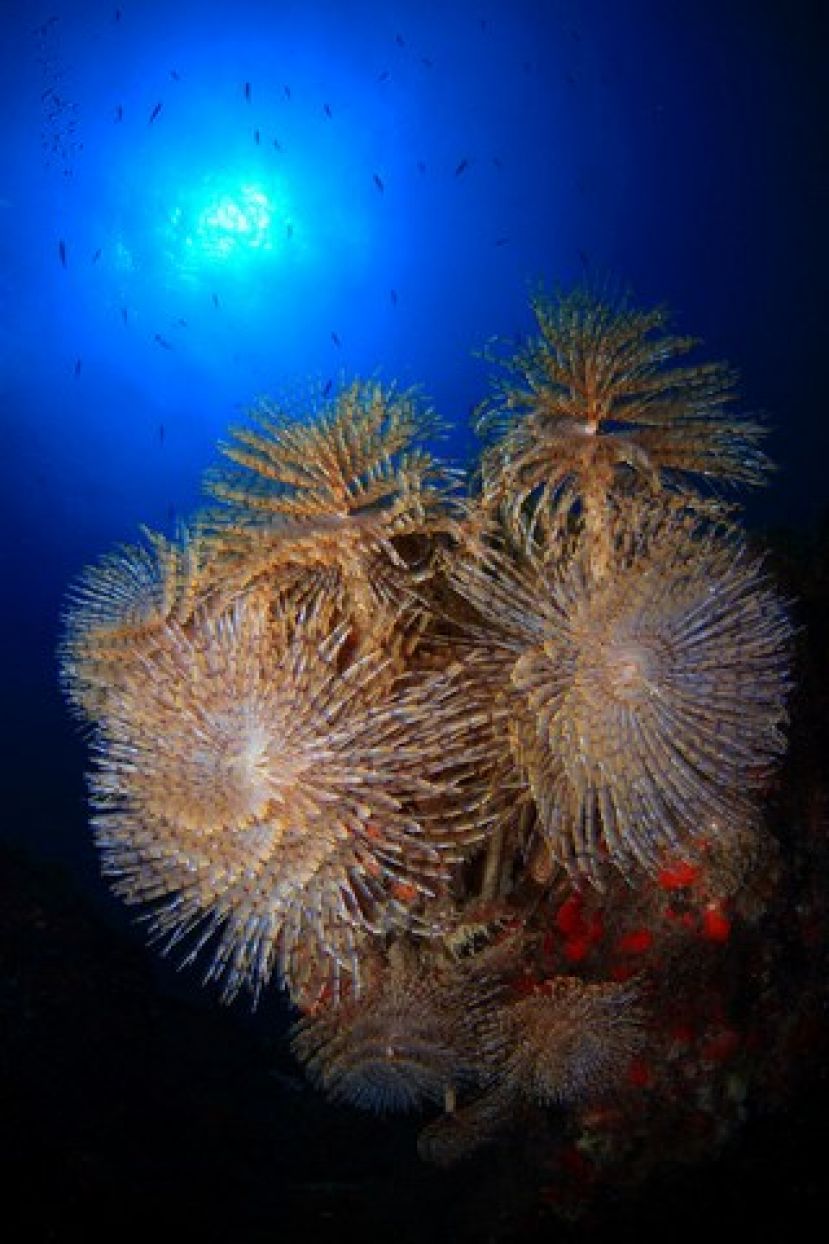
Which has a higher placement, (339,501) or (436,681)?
(339,501)

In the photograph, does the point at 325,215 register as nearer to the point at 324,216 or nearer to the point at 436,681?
the point at 324,216

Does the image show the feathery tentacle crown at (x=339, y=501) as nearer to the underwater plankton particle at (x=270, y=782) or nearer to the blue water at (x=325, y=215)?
the underwater plankton particle at (x=270, y=782)

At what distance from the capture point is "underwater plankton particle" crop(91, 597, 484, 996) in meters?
2.42

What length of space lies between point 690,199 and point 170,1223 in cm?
4628

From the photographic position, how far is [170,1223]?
6.69 m

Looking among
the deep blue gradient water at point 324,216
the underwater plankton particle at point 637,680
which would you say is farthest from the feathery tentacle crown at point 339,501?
the deep blue gradient water at point 324,216

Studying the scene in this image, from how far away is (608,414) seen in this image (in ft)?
9.50

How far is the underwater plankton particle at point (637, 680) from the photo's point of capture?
8.07ft

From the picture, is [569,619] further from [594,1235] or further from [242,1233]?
[242,1233]

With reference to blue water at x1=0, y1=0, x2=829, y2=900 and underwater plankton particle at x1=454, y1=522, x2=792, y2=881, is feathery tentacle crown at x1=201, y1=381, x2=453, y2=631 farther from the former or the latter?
blue water at x1=0, y1=0, x2=829, y2=900

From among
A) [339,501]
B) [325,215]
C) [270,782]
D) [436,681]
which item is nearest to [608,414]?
[339,501]

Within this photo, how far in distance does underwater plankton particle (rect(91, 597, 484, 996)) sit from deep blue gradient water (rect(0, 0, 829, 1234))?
66.6 feet

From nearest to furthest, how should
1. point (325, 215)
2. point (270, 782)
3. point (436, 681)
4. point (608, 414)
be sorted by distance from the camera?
point (270, 782) → point (436, 681) → point (608, 414) → point (325, 215)

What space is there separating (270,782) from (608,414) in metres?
1.79
